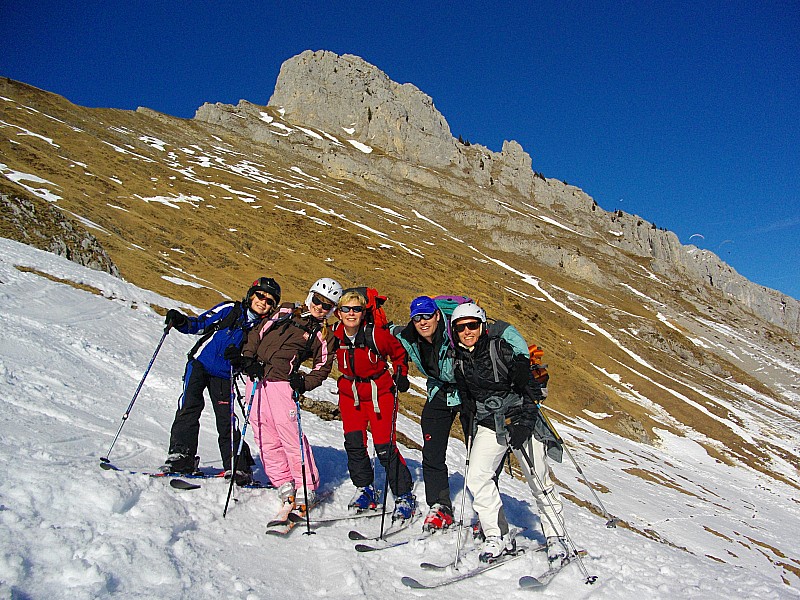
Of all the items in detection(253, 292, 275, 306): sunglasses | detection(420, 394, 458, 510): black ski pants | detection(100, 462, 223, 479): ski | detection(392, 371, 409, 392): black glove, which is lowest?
detection(100, 462, 223, 479): ski

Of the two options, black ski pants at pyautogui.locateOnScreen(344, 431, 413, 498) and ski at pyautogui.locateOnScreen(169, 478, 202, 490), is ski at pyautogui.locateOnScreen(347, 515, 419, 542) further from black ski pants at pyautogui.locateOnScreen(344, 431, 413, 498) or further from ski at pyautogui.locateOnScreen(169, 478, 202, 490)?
ski at pyautogui.locateOnScreen(169, 478, 202, 490)

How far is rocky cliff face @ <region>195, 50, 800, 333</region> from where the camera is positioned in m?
115

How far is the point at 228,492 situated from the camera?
5633 millimetres

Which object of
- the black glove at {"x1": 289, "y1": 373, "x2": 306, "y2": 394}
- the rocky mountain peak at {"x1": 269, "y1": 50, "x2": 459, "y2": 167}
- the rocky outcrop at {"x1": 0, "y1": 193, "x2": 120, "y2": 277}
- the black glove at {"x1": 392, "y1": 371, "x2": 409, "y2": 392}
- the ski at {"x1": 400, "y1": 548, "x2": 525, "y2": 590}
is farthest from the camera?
the rocky mountain peak at {"x1": 269, "y1": 50, "x2": 459, "y2": 167}

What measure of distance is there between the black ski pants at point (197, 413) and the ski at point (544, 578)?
3.85 metres

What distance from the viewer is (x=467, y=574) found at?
204 inches

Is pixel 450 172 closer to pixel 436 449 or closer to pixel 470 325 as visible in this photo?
pixel 436 449

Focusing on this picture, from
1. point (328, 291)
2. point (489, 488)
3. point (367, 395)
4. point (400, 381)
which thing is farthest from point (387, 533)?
point (328, 291)

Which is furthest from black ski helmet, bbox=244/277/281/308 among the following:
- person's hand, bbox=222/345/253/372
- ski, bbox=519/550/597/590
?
ski, bbox=519/550/597/590

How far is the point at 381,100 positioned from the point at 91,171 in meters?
139

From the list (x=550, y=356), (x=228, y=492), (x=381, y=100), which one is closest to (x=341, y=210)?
(x=550, y=356)

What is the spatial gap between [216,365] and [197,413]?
0.68 metres

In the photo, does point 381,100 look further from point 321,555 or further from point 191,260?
Result: point 321,555

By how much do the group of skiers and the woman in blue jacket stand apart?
0.05 ft
